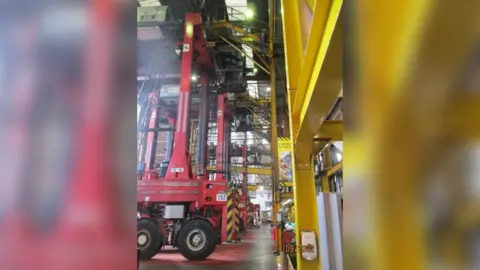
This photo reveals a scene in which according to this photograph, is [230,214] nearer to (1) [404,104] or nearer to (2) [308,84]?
(2) [308,84]

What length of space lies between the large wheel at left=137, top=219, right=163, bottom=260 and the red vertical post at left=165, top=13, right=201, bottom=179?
0.92 meters

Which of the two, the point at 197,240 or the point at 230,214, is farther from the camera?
the point at 230,214

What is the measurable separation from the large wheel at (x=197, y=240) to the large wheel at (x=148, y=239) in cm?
40

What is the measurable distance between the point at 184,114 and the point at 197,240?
2.43 meters

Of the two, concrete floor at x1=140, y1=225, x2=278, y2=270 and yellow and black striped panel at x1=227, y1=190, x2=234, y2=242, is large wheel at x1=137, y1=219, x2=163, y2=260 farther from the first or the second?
yellow and black striped panel at x1=227, y1=190, x2=234, y2=242

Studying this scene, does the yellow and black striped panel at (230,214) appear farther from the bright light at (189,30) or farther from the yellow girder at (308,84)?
the yellow girder at (308,84)

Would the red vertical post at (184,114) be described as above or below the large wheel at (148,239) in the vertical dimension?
above

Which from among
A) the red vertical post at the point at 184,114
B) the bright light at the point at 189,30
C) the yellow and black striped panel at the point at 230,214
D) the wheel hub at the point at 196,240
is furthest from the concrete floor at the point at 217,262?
the bright light at the point at 189,30

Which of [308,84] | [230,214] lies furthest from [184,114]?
[308,84]

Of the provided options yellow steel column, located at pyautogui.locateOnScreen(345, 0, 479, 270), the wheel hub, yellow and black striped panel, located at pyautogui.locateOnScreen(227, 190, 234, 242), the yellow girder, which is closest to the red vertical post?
the wheel hub

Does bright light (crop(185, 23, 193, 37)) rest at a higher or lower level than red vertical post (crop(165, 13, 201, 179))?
higher

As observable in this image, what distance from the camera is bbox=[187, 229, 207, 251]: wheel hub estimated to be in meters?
6.16

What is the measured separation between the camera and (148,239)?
624 centimetres

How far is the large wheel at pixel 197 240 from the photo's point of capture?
6133 millimetres
